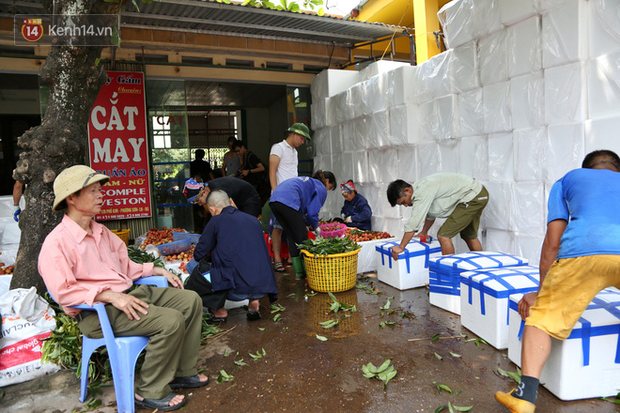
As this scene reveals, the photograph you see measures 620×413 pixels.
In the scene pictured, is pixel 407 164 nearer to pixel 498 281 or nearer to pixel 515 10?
pixel 515 10

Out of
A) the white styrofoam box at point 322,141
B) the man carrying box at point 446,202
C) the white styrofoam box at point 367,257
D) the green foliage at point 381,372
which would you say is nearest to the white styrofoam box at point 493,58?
the man carrying box at point 446,202

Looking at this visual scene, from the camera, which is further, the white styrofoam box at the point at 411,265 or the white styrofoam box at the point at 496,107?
the white styrofoam box at the point at 411,265

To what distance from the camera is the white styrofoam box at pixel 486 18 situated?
14.3 ft

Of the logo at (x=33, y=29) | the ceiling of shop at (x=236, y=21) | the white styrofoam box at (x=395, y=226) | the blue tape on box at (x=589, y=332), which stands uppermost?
the ceiling of shop at (x=236, y=21)

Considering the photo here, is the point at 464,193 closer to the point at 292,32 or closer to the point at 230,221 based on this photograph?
the point at 230,221

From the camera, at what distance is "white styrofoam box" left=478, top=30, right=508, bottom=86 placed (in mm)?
4344

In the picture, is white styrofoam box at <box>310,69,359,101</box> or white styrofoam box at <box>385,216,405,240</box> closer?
white styrofoam box at <box>385,216,405,240</box>

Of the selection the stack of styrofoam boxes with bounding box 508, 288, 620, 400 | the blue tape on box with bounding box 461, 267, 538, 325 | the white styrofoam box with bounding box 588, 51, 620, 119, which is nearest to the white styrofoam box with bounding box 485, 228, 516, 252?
the blue tape on box with bounding box 461, 267, 538, 325

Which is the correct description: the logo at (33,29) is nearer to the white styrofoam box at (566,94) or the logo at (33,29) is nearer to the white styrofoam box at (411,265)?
the white styrofoam box at (411,265)

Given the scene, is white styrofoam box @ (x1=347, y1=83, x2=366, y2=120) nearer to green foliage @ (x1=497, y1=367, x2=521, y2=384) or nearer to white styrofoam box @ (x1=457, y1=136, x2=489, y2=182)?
white styrofoam box @ (x1=457, y1=136, x2=489, y2=182)

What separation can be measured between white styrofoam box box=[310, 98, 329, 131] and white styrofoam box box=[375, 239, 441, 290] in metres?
4.13

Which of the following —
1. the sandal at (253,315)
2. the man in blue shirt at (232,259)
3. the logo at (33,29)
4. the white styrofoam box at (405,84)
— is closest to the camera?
the man in blue shirt at (232,259)

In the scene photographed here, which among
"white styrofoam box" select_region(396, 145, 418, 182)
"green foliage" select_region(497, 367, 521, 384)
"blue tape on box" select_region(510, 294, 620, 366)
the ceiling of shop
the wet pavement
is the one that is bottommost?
the wet pavement

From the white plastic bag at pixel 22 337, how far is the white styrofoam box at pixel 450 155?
178 inches
